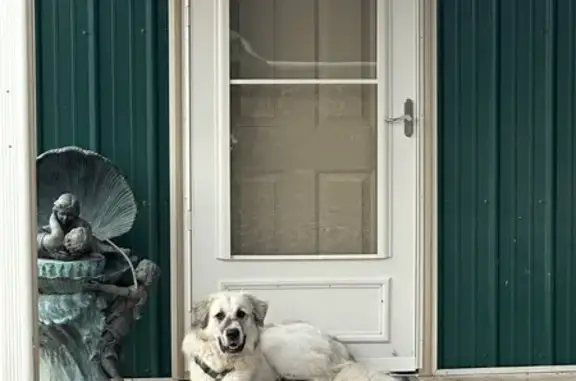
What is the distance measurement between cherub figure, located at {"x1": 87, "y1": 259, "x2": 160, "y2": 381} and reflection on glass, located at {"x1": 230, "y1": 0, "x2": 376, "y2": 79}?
40.9 inches

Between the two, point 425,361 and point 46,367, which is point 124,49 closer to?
point 46,367

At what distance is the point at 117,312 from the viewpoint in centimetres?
332

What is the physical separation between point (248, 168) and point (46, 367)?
124cm

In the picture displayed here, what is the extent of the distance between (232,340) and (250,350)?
141mm

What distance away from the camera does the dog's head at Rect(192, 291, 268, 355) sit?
303 centimetres

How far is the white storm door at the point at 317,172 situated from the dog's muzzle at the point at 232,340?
772 millimetres
